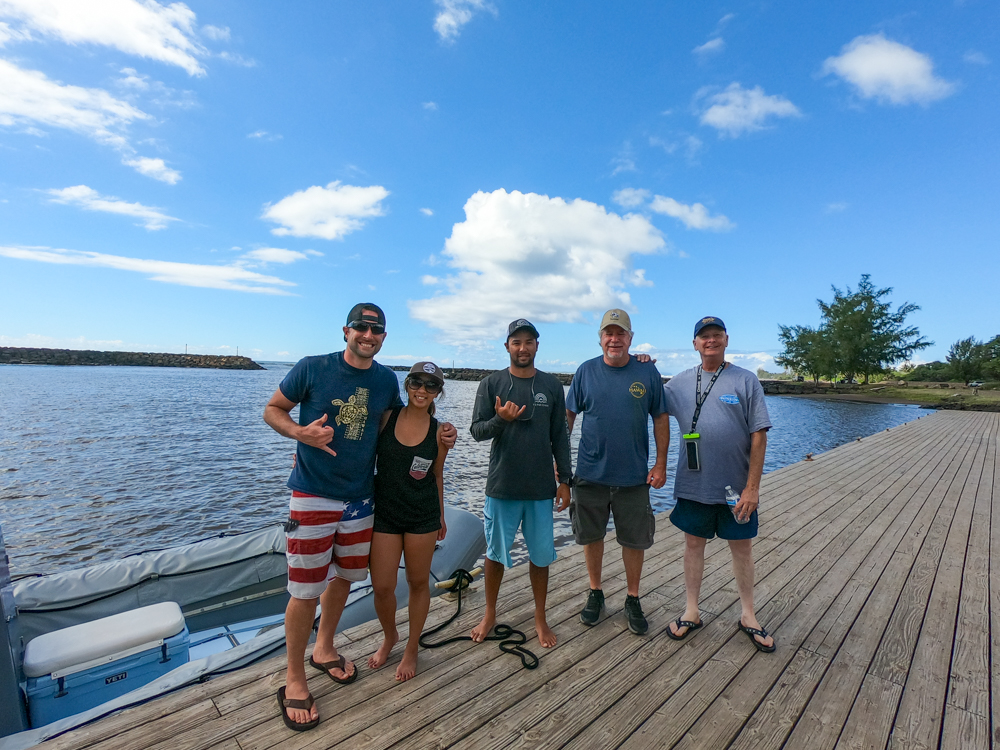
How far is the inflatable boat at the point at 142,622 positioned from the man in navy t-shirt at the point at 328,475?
805 millimetres

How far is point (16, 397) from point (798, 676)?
45687 millimetres

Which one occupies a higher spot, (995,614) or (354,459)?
(354,459)

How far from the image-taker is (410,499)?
96.3 inches

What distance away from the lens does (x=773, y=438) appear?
65.3ft

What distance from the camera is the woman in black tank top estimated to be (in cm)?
244

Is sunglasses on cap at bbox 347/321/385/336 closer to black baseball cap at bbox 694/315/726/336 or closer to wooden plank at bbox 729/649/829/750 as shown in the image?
black baseball cap at bbox 694/315/726/336

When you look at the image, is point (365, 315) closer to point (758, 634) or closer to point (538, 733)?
point (538, 733)

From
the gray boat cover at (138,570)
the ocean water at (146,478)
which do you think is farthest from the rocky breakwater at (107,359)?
the gray boat cover at (138,570)

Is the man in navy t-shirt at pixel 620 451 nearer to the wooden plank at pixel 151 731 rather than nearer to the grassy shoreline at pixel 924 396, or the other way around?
the wooden plank at pixel 151 731

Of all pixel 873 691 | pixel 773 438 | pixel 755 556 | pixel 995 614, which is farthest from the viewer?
pixel 773 438

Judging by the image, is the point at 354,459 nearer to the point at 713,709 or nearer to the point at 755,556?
the point at 713,709

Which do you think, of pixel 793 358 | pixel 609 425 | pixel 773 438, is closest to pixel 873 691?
pixel 609 425

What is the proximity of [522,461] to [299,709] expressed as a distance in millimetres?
1615

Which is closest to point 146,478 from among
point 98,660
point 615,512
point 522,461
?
point 98,660
